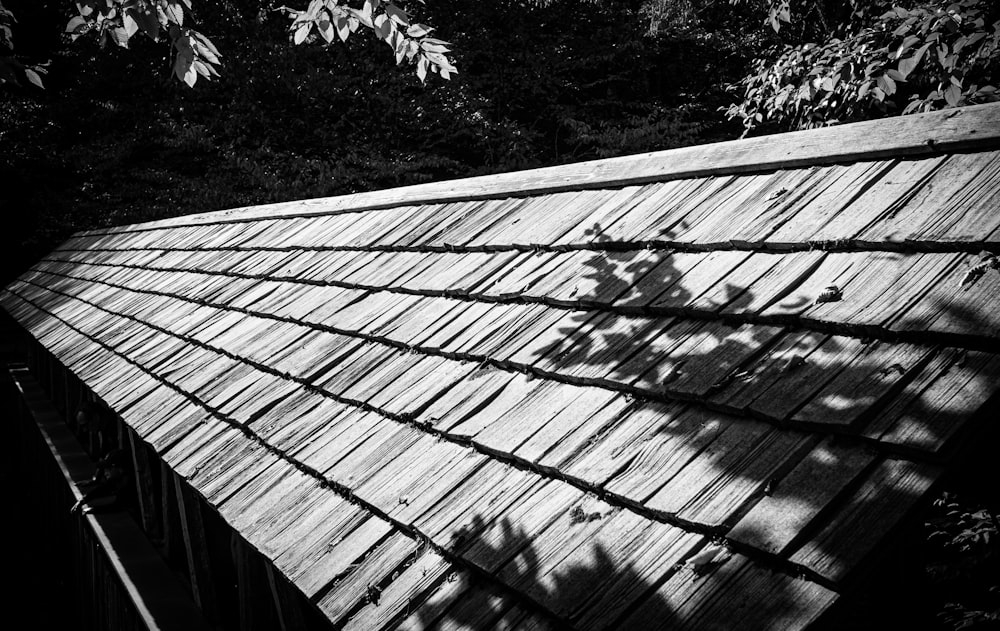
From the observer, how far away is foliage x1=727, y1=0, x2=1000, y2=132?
18.0 ft

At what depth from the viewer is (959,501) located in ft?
16.1

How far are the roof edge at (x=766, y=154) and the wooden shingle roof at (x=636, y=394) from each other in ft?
0.04

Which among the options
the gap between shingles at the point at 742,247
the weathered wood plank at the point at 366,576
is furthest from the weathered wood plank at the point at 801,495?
the weathered wood plank at the point at 366,576

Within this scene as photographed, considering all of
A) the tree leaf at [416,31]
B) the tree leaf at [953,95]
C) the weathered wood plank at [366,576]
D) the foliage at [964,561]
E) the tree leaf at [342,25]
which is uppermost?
the tree leaf at [342,25]

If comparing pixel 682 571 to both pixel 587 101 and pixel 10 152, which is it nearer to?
pixel 10 152

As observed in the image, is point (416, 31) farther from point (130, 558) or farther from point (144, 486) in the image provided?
point (144, 486)

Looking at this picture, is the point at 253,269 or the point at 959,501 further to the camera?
the point at 253,269

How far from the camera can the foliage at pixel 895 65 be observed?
5.50 m

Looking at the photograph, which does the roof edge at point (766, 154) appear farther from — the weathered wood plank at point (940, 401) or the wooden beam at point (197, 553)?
the wooden beam at point (197, 553)

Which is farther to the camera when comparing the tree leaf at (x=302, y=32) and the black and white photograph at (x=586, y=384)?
the tree leaf at (x=302, y=32)

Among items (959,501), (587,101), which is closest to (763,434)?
(959,501)

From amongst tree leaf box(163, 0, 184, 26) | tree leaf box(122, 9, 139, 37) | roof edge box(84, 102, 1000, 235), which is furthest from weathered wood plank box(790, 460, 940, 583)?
tree leaf box(163, 0, 184, 26)

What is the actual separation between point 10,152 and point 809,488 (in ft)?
79.6

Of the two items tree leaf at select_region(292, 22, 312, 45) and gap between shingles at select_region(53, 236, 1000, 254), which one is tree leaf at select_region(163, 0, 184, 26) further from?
gap between shingles at select_region(53, 236, 1000, 254)
